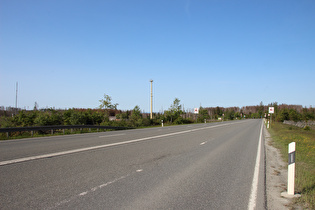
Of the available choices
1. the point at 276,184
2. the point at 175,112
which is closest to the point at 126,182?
the point at 276,184

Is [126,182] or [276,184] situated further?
[276,184]

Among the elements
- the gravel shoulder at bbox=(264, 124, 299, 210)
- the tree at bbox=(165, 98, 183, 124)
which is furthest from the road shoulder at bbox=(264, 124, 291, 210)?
the tree at bbox=(165, 98, 183, 124)

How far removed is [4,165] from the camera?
6.33 meters

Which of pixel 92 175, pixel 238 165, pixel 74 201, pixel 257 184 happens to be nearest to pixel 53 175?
pixel 92 175

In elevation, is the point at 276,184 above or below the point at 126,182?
below

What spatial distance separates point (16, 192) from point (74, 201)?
4.24ft

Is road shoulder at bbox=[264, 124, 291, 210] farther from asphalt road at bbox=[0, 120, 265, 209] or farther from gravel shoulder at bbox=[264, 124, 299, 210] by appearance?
asphalt road at bbox=[0, 120, 265, 209]

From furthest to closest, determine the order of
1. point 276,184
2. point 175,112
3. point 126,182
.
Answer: point 175,112 → point 276,184 → point 126,182

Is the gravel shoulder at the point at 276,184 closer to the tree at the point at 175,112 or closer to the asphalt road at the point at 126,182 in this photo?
the asphalt road at the point at 126,182

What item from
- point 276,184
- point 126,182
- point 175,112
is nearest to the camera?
point 126,182

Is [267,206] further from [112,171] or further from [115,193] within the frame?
[112,171]

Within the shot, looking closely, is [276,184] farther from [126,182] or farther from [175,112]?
[175,112]

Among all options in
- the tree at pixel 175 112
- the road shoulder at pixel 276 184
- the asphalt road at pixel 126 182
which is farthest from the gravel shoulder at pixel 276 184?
the tree at pixel 175 112

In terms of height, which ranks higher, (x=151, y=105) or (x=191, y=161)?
(x=151, y=105)
